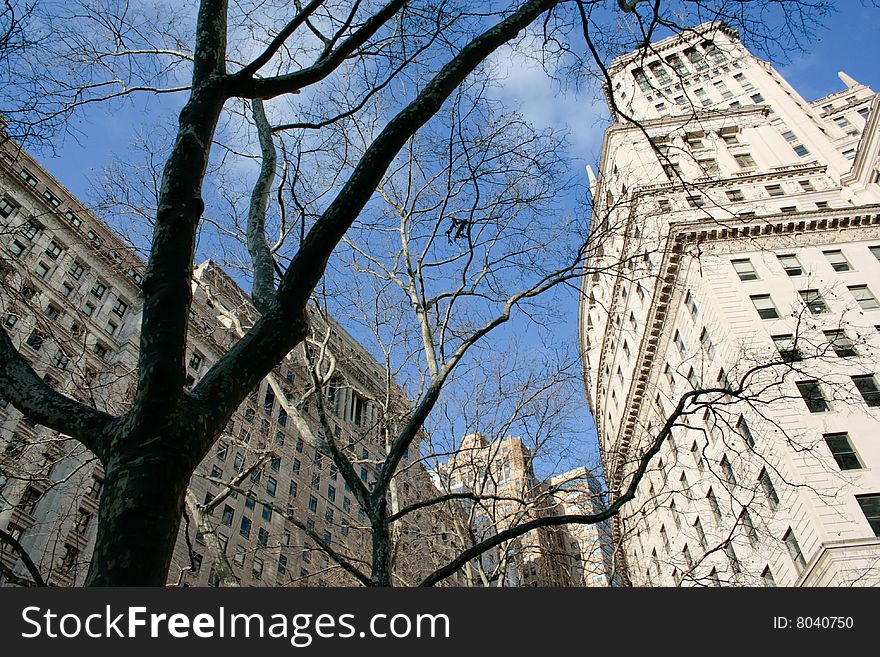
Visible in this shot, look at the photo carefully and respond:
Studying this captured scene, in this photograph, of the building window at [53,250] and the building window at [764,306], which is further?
the building window at [53,250]

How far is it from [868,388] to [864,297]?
6289 millimetres

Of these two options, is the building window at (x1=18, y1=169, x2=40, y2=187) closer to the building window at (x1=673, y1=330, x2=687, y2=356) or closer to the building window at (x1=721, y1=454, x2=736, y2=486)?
the building window at (x1=673, y1=330, x2=687, y2=356)

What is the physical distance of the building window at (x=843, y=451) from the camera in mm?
24750

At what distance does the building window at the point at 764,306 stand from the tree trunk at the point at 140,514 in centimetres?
3387

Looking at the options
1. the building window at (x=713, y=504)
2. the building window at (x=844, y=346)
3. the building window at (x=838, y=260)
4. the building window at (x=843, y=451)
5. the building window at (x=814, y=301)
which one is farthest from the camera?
the building window at (x=838, y=260)

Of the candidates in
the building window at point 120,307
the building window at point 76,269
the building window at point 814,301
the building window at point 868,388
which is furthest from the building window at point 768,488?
the building window at point 76,269

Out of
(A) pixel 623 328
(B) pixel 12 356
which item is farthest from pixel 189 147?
(A) pixel 623 328

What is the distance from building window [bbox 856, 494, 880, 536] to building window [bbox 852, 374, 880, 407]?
478 cm

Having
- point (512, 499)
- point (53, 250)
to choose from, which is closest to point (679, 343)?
point (512, 499)

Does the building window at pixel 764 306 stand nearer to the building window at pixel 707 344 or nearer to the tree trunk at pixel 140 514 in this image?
the building window at pixel 707 344

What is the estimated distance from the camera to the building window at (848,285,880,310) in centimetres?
3048

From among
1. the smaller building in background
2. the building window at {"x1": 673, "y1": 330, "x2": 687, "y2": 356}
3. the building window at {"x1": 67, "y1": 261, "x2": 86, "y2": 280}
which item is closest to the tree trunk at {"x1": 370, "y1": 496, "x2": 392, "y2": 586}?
the smaller building in background

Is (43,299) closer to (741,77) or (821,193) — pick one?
(821,193)

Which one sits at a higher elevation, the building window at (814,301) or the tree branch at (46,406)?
the building window at (814,301)
